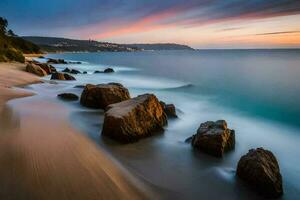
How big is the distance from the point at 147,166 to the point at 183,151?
5.11 ft

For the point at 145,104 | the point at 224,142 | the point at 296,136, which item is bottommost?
the point at 296,136

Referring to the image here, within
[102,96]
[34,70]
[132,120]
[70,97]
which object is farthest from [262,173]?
[34,70]

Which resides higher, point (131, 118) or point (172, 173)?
point (131, 118)

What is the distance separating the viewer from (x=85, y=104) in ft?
37.7

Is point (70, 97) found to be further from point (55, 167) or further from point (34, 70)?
point (34, 70)

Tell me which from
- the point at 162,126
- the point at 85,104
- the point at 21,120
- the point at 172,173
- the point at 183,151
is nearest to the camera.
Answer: the point at 172,173

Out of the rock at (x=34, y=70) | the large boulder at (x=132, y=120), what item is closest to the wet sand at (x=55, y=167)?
the large boulder at (x=132, y=120)

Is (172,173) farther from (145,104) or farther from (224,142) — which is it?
(145,104)

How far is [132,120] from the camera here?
7582 millimetres

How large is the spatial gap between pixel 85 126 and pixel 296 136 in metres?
7.76

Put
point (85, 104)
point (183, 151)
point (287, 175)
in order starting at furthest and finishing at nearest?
point (85, 104) → point (183, 151) → point (287, 175)

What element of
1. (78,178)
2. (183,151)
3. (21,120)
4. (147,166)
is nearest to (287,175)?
→ (183,151)

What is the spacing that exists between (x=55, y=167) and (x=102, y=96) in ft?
19.3

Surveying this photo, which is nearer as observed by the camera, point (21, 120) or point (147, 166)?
point (147, 166)
